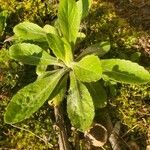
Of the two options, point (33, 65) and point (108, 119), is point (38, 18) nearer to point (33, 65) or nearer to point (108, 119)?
point (33, 65)

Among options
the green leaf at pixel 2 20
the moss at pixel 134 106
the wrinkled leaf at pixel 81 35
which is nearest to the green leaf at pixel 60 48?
the wrinkled leaf at pixel 81 35

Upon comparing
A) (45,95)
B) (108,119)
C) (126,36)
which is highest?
(126,36)

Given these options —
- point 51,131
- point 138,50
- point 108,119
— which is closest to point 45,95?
point 51,131

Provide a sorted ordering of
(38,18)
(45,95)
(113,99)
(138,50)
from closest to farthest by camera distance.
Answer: (45,95)
(113,99)
(138,50)
(38,18)

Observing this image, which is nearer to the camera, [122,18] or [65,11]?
[65,11]

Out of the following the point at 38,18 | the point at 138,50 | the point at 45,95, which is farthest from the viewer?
the point at 38,18

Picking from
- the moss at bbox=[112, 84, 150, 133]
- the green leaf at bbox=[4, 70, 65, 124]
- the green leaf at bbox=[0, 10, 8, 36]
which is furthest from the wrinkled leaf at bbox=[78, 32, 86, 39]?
the green leaf at bbox=[0, 10, 8, 36]

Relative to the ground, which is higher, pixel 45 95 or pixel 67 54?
pixel 67 54

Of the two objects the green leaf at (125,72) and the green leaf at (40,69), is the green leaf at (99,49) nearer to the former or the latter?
the green leaf at (125,72)
